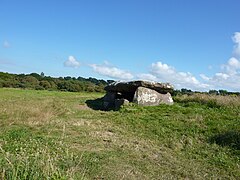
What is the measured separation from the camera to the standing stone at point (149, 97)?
15.2 m

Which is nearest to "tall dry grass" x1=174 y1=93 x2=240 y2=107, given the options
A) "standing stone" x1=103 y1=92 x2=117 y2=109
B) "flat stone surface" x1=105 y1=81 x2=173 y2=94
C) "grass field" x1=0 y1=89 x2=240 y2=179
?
"grass field" x1=0 y1=89 x2=240 y2=179

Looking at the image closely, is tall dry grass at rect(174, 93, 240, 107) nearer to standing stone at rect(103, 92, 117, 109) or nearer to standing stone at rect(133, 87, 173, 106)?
standing stone at rect(133, 87, 173, 106)

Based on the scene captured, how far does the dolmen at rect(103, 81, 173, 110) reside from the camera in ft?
50.1

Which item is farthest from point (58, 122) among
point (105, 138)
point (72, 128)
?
point (105, 138)

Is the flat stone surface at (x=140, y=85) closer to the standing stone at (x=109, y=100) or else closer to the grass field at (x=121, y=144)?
the standing stone at (x=109, y=100)

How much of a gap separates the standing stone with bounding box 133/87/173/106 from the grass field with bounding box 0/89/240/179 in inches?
85.6

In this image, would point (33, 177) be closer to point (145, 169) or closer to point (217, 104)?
point (145, 169)

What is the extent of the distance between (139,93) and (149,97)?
552 millimetres

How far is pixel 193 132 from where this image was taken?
9.47 m

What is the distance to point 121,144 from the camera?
7.95 m

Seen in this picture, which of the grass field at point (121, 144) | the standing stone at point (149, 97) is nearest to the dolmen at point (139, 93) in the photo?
the standing stone at point (149, 97)

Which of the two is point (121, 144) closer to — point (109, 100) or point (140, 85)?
point (140, 85)

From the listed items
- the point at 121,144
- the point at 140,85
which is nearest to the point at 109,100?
the point at 140,85

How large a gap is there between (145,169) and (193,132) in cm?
365
